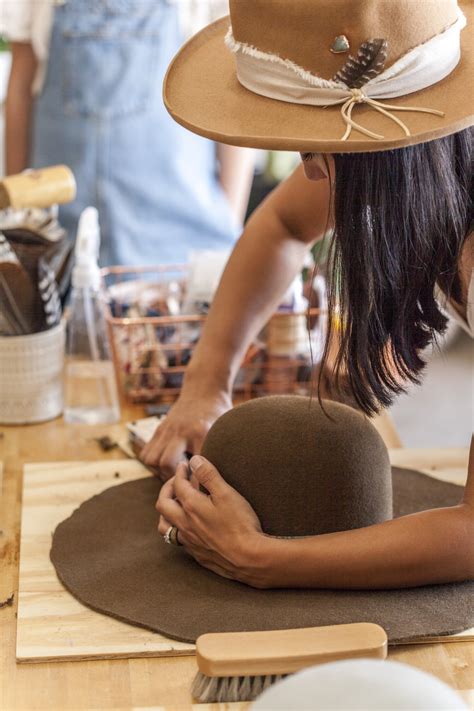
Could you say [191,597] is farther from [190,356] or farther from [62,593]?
[190,356]

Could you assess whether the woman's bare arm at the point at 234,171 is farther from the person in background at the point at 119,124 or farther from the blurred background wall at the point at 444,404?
the blurred background wall at the point at 444,404

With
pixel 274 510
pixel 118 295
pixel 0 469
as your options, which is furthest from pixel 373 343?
pixel 118 295

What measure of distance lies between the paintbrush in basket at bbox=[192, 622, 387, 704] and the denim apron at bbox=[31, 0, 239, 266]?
4.99 ft

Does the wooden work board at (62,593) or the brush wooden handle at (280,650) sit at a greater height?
the brush wooden handle at (280,650)

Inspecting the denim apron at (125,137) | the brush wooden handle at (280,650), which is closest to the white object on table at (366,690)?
the brush wooden handle at (280,650)

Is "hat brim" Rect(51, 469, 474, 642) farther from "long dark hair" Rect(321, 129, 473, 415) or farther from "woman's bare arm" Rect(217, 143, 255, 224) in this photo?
"woman's bare arm" Rect(217, 143, 255, 224)

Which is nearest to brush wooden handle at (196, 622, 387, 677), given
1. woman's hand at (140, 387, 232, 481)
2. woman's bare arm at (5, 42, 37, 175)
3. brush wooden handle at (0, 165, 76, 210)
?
woman's hand at (140, 387, 232, 481)

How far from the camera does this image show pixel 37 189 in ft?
4.83

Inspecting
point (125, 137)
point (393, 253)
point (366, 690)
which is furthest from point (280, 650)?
point (125, 137)

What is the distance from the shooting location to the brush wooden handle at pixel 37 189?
4.79 ft

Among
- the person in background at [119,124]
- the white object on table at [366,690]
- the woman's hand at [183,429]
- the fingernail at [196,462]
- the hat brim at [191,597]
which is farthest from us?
the person in background at [119,124]

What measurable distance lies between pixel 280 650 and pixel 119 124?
1.67m

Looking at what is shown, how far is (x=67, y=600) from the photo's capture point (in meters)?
1.04

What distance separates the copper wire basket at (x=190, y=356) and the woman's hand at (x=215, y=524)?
417 millimetres
